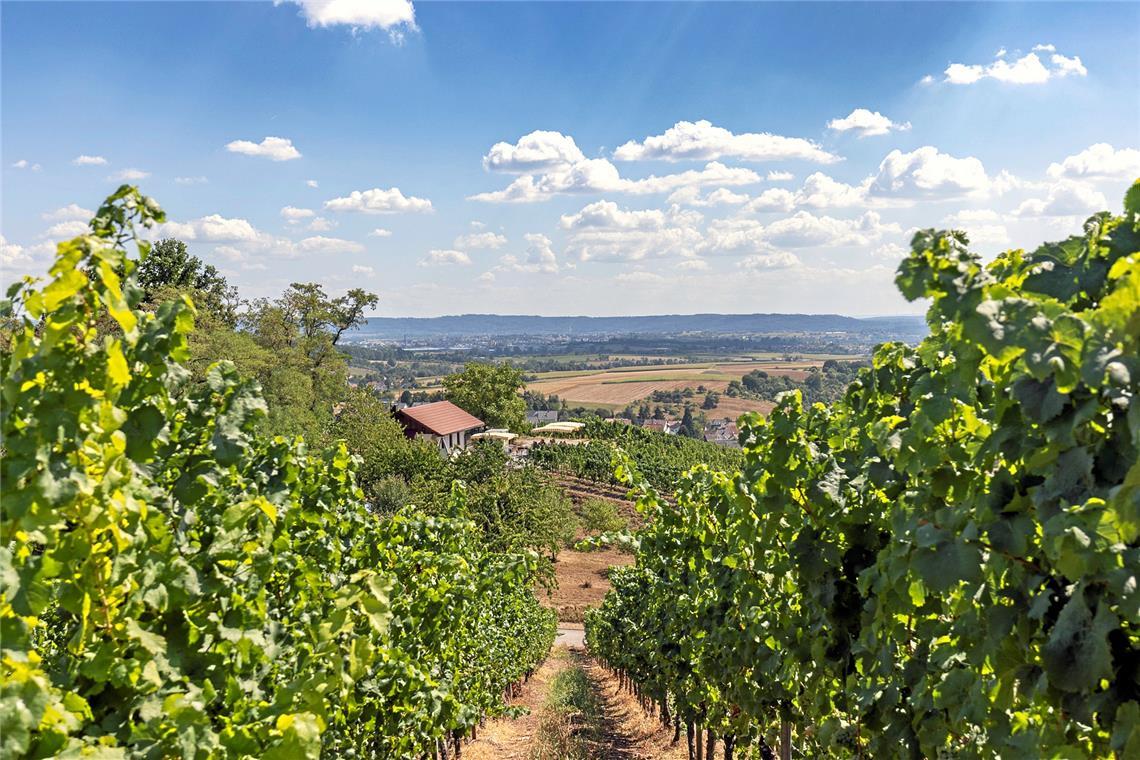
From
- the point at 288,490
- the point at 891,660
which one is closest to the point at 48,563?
the point at 288,490

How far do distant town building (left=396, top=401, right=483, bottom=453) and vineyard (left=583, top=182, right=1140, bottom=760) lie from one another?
144ft

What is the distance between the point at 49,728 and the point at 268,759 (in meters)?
0.60

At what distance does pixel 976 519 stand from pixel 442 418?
4934 cm

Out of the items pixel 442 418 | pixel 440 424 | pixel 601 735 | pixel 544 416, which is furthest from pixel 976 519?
pixel 544 416

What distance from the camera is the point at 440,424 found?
4925 cm

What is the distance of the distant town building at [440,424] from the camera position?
4825 centimetres

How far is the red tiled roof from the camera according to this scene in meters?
48.7

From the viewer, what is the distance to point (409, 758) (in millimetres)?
6953

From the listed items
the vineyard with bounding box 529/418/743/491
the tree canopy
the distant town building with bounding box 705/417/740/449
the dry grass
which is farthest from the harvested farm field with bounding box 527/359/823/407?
the dry grass

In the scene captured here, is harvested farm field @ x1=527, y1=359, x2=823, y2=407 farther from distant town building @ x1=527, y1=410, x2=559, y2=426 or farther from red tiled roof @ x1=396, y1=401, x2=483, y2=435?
red tiled roof @ x1=396, y1=401, x2=483, y2=435

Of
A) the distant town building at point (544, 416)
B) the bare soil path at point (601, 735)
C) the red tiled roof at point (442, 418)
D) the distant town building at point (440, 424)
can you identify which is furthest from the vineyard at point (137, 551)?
the distant town building at point (544, 416)

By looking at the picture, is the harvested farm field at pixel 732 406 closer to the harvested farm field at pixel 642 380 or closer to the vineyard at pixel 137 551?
the harvested farm field at pixel 642 380

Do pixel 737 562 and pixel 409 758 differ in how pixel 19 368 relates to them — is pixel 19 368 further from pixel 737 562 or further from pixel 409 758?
pixel 409 758

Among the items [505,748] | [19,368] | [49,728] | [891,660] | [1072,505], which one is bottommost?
[505,748]
